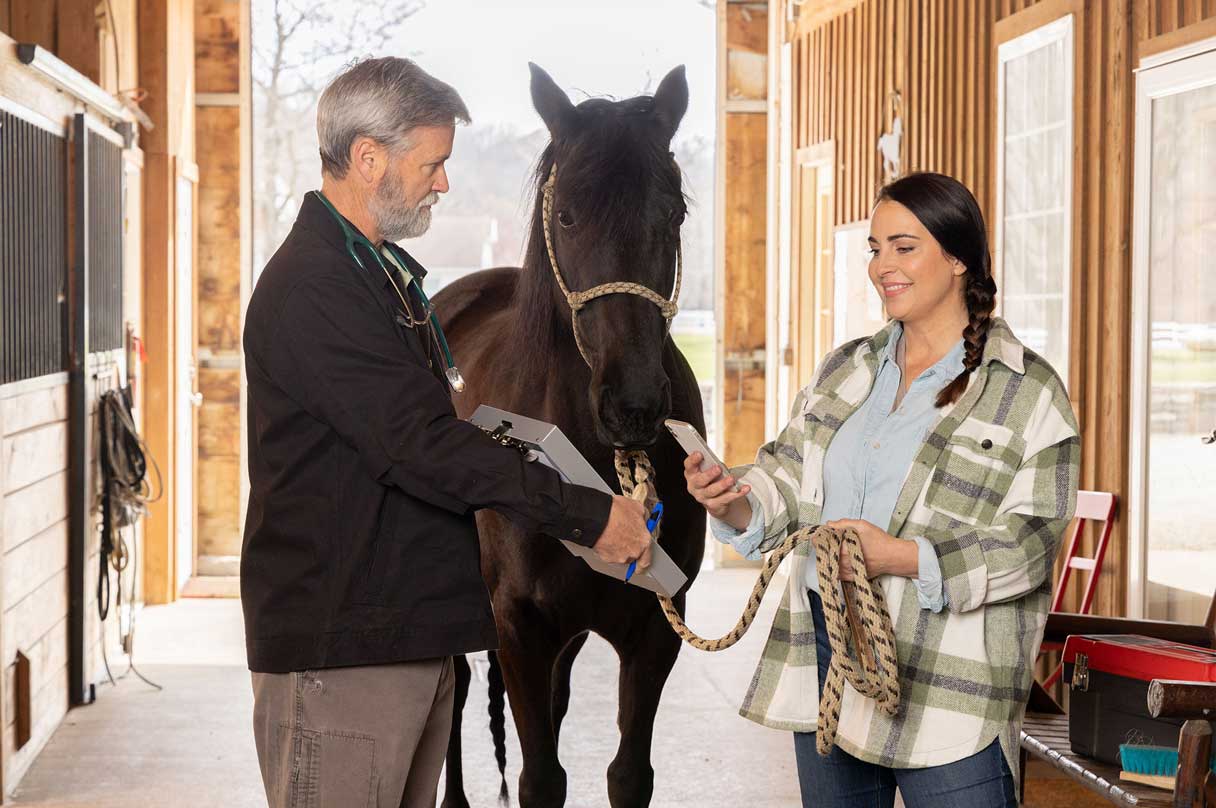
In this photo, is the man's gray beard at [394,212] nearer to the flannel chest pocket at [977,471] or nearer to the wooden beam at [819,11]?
the flannel chest pocket at [977,471]

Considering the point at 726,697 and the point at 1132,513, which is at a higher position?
the point at 1132,513

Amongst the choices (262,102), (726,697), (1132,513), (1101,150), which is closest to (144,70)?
(262,102)

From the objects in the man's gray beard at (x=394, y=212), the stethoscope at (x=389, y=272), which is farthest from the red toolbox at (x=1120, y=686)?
the man's gray beard at (x=394, y=212)

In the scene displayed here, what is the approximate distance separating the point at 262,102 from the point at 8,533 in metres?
5.57

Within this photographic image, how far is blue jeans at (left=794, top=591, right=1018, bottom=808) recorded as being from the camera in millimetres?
1648

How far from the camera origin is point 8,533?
3.53 m

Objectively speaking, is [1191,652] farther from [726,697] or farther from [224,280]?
[224,280]

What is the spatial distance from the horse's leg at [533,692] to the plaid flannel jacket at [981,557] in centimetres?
87

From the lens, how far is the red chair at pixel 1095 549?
149 inches

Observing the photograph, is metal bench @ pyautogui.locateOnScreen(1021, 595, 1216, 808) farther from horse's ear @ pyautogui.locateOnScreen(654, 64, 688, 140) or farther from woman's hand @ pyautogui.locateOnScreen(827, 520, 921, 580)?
horse's ear @ pyautogui.locateOnScreen(654, 64, 688, 140)

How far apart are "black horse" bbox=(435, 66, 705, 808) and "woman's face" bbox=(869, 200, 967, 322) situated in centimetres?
40

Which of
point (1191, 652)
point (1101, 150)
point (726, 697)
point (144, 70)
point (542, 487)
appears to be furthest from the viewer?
point (144, 70)

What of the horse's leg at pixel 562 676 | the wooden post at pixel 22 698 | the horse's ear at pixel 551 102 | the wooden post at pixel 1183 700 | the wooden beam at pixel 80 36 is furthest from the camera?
the wooden beam at pixel 80 36

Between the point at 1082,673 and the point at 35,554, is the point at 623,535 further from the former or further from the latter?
the point at 35,554
